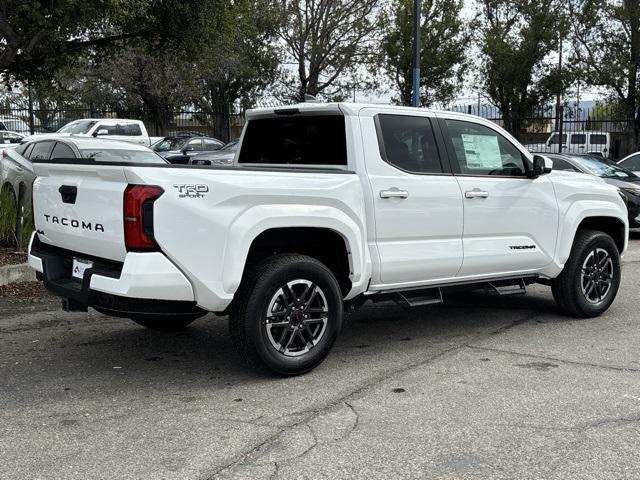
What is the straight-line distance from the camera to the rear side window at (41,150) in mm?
11992

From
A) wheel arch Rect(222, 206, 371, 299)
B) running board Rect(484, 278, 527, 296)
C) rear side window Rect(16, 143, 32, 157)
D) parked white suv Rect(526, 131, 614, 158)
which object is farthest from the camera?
parked white suv Rect(526, 131, 614, 158)

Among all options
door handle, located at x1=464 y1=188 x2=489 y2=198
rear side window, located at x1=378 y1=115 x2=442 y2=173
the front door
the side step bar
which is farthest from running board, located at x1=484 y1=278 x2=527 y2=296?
rear side window, located at x1=378 y1=115 x2=442 y2=173

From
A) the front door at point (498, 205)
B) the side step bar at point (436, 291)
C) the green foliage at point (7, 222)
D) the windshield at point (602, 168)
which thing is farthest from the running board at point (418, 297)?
the windshield at point (602, 168)

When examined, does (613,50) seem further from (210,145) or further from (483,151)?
(483,151)

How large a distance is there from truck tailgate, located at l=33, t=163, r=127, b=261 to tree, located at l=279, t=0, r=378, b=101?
2750 cm

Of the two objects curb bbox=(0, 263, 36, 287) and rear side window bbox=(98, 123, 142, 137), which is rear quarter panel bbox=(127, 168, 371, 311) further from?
rear side window bbox=(98, 123, 142, 137)

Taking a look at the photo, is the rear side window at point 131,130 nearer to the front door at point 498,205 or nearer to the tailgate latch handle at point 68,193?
the front door at point 498,205

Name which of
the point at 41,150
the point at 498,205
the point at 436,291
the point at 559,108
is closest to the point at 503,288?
the point at 498,205

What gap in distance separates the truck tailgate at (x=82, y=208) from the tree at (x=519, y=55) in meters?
25.7

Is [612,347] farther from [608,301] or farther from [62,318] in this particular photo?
[62,318]

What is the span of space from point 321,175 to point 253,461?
82.1 inches

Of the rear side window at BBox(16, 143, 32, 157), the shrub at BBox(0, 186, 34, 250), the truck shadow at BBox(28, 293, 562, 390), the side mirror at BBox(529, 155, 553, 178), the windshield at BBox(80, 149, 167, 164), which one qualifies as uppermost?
the rear side window at BBox(16, 143, 32, 157)

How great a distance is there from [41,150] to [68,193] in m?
8.13

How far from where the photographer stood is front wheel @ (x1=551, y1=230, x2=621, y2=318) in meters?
6.79
